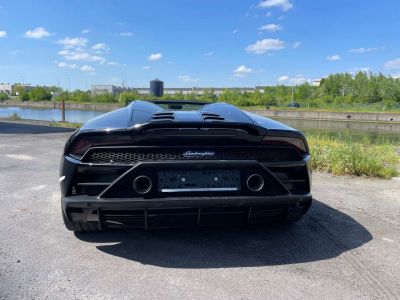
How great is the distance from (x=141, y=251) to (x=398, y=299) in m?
1.68

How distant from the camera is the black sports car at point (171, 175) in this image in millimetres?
2375

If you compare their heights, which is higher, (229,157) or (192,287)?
(229,157)

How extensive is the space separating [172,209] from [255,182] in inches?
23.4

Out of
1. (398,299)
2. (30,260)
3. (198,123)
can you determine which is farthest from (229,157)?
(30,260)

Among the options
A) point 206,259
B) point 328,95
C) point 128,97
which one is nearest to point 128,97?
point 128,97

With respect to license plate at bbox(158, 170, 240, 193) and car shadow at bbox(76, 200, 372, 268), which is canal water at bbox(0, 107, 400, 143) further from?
license plate at bbox(158, 170, 240, 193)

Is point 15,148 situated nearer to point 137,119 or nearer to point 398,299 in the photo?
point 137,119

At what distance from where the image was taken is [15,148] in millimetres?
7691

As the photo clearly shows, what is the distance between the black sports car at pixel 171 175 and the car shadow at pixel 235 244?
10.4 inches

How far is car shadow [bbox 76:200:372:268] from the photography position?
2.58m

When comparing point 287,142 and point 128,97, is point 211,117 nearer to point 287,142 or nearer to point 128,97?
point 287,142

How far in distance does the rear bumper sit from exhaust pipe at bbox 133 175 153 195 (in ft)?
0.22

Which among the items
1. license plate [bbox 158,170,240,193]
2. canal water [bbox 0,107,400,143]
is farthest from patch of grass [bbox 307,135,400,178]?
license plate [bbox 158,170,240,193]

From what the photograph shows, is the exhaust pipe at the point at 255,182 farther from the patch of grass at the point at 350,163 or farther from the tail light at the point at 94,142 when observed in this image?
the patch of grass at the point at 350,163
